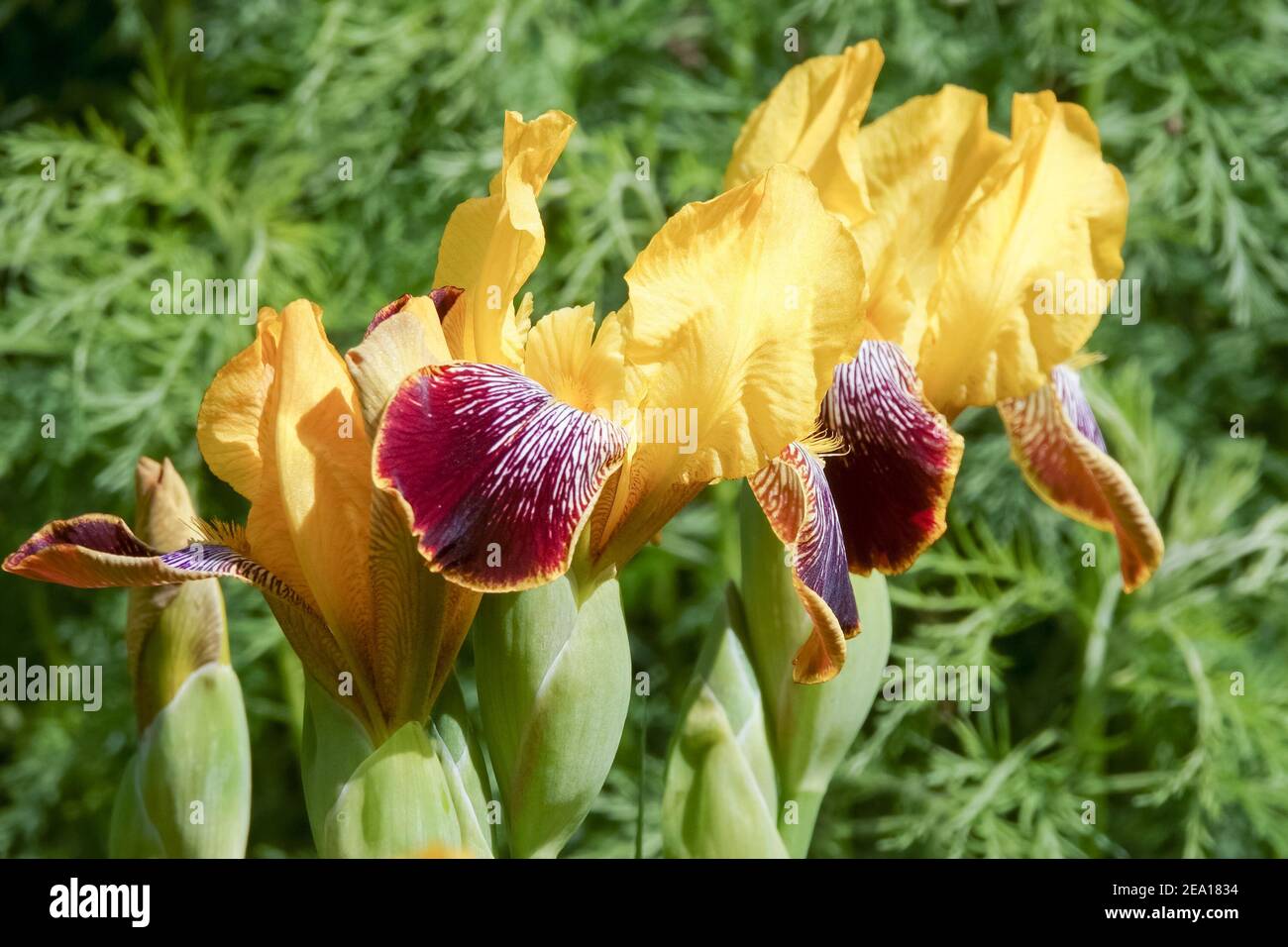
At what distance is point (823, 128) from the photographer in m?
0.82

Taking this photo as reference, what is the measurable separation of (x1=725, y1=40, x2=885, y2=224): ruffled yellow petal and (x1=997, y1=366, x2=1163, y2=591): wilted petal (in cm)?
17

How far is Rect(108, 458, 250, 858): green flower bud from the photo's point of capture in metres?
0.73

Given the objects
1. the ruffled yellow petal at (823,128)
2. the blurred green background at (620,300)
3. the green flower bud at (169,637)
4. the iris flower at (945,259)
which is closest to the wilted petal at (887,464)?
the iris flower at (945,259)

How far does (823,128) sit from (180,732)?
49cm

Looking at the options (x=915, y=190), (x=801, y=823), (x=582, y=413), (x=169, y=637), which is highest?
(x=915, y=190)

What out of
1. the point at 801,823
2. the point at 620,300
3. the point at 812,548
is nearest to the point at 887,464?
the point at 812,548

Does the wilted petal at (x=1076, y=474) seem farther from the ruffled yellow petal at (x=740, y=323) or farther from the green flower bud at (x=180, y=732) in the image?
the green flower bud at (x=180, y=732)

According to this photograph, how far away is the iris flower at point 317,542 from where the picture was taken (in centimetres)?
62

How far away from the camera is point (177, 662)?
73 centimetres

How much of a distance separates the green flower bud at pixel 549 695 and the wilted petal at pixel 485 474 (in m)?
0.06

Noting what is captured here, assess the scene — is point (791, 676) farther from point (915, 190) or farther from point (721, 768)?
point (915, 190)

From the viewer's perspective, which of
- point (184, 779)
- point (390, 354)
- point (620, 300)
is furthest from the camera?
point (620, 300)
